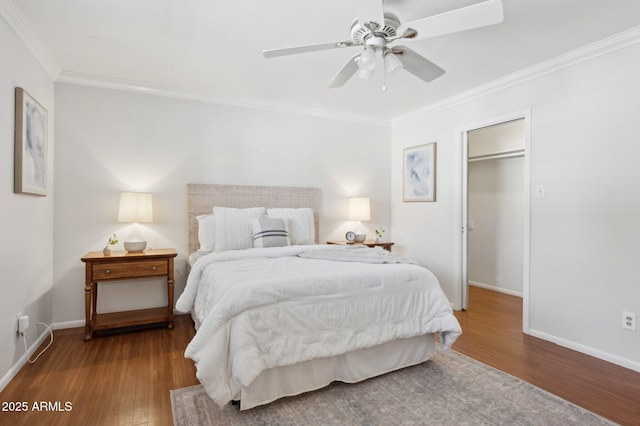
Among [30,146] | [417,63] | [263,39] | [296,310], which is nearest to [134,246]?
[30,146]

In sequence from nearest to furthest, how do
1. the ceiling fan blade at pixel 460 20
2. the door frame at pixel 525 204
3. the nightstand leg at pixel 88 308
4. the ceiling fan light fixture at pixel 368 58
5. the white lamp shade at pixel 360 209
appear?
1. the ceiling fan blade at pixel 460 20
2. the ceiling fan light fixture at pixel 368 58
3. the nightstand leg at pixel 88 308
4. the door frame at pixel 525 204
5. the white lamp shade at pixel 360 209

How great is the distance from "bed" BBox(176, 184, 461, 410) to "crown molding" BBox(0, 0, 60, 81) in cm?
210

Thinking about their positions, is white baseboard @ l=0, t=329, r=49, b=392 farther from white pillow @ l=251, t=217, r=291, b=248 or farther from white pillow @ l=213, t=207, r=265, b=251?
white pillow @ l=251, t=217, r=291, b=248

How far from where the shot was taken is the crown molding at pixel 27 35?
2.18 metres

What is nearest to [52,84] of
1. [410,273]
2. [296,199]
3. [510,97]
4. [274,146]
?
[274,146]

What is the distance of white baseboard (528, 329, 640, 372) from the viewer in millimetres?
2492

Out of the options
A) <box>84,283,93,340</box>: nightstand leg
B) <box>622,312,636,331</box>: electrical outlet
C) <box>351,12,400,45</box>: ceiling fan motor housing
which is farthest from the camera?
<box>84,283,93,340</box>: nightstand leg

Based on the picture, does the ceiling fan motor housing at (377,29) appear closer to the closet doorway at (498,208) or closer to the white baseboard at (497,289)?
the closet doorway at (498,208)

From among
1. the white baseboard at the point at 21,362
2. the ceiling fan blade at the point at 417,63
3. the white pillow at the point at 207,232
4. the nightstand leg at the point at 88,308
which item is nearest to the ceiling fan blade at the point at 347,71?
the ceiling fan blade at the point at 417,63

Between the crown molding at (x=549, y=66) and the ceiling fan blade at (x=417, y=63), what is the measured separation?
53.3 inches

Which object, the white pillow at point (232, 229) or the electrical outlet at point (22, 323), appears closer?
the electrical outlet at point (22, 323)

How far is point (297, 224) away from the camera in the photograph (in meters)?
3.78

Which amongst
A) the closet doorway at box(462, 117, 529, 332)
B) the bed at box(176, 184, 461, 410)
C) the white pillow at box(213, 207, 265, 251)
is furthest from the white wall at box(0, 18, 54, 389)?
the closet doorway at box(462, 117, 529, 332)

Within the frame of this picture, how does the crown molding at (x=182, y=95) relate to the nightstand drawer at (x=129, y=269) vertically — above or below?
above
